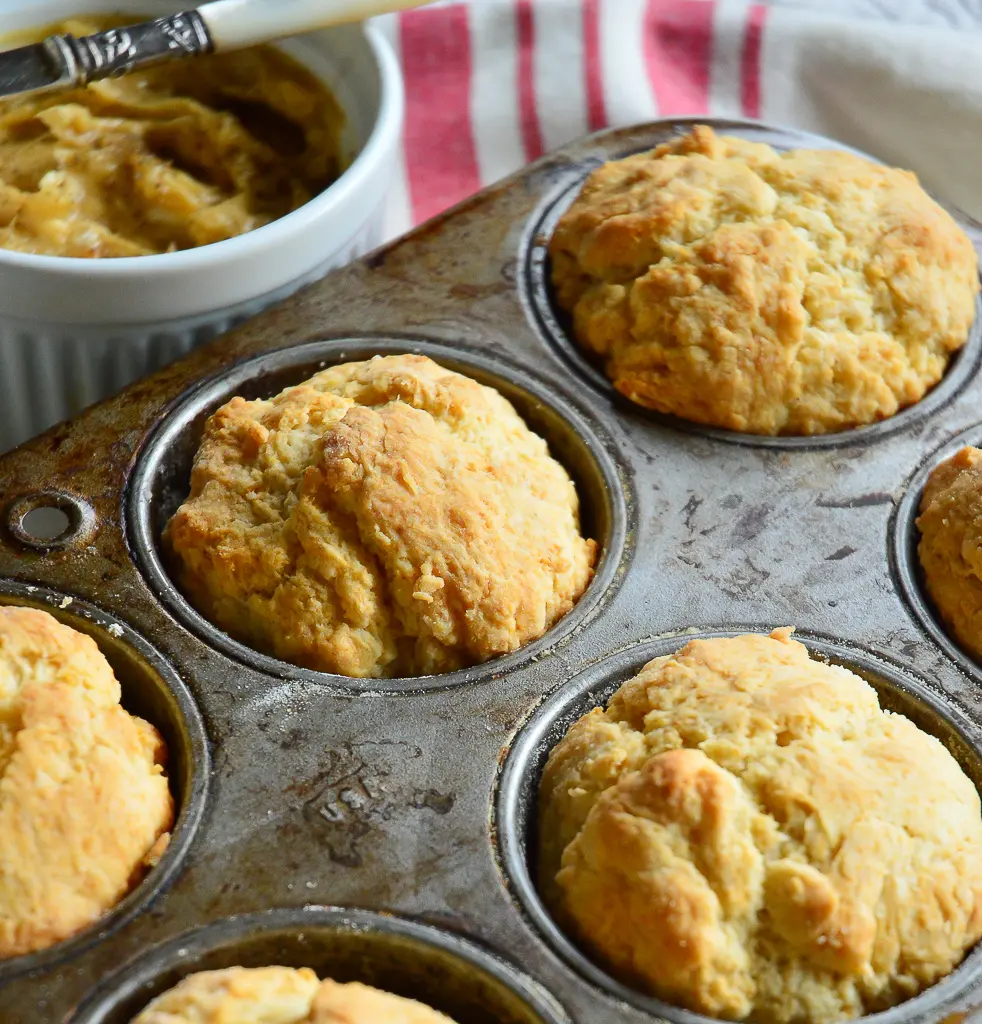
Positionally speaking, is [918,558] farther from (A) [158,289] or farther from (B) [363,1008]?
(A) [158,289]

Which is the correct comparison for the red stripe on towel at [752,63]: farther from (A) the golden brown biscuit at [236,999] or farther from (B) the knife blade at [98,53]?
(A) the golden brown biscuit at [236,999]

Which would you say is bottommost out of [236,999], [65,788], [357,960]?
[357,960]

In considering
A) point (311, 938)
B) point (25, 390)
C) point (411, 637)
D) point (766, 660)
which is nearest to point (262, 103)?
point (25, 390)

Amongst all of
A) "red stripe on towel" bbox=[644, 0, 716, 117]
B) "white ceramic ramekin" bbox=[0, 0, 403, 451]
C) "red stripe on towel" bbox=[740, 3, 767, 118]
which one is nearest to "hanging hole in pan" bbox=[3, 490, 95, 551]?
"white ceramic ramekin" bbox=[0, 0, 403, 451]

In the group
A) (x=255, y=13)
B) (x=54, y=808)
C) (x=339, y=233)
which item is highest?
(x=255, y=13)

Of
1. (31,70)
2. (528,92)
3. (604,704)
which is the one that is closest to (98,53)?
(31,70)

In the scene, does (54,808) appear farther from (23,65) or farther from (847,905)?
(23,65)
